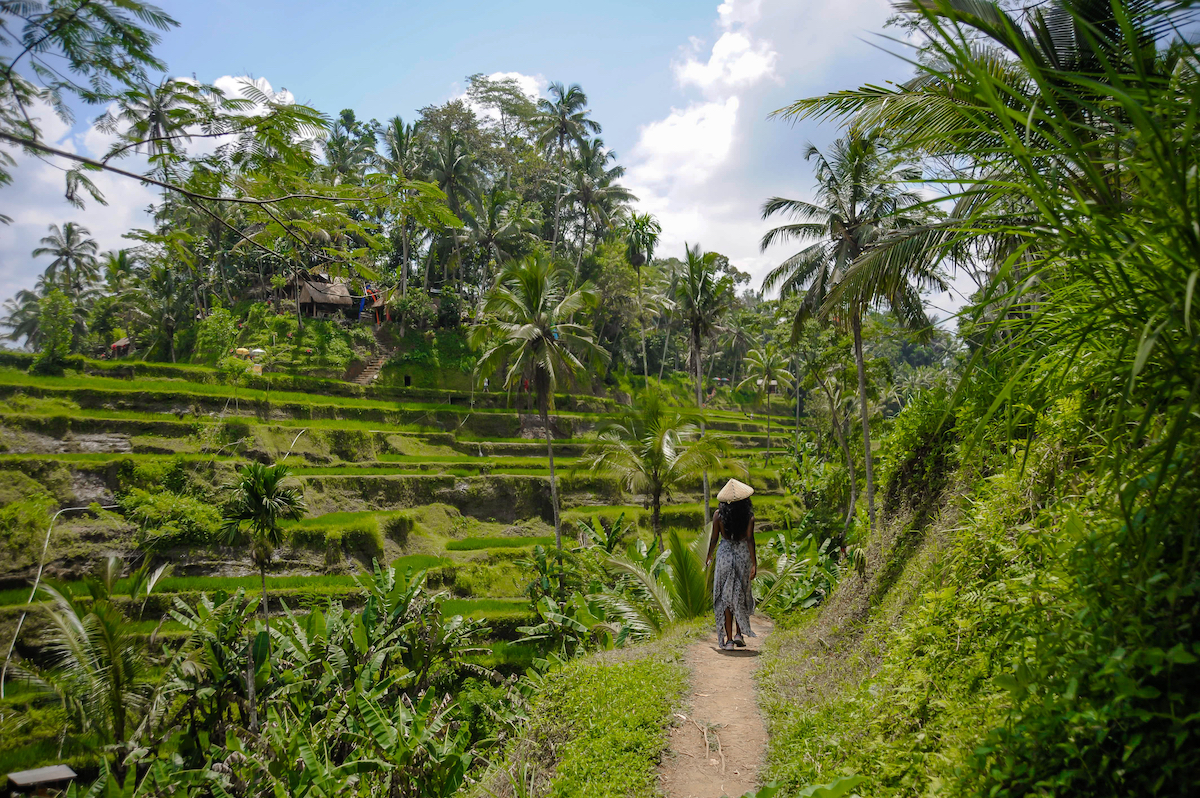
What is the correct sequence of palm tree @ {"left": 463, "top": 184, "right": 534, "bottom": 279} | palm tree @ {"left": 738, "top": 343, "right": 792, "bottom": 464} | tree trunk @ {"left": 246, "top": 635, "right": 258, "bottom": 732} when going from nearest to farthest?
A: tree trunk @ {"left": 246, "top": 635, "right": 258, "bottom": 732} → palm tree @ {"left": 738, "top": 343, "right": 792, "bottom": 464} → palm tree @ {"left": 463, "top": 184, "right": 534, "bottom": 279}

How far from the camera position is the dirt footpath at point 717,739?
412 cm

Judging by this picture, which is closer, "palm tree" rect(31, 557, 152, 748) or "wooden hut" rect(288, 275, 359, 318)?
"palm tree" rect(31, 557, 152, 748)

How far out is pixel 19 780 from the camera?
6762mm

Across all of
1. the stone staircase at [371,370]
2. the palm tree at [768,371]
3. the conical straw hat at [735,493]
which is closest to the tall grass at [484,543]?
the stone staircase at [371,370]

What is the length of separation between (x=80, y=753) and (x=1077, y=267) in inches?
573

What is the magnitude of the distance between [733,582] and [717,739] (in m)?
2.30

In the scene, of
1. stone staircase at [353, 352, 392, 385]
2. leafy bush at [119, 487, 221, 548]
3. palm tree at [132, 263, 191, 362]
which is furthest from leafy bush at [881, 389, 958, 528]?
palm tree at [132, 263, 191, 362]

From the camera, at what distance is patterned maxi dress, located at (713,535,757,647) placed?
6.78 meters

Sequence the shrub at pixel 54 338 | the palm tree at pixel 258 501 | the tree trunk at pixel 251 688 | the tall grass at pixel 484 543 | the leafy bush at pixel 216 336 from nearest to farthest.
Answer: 1. the tree trunk at pixel 251 688
2. the palm tree at pixel 258 501
3. the tall grass at pixel 484 543
4. the shrub at pixel 54 338
5. the leafy bush at pixel 216 336

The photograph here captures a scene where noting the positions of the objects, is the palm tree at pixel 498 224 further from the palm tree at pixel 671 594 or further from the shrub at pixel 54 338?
the palm tree at pixel 671 594

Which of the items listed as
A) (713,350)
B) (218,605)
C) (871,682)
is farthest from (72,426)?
(713,350)

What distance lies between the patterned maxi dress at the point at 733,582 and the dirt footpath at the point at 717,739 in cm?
68

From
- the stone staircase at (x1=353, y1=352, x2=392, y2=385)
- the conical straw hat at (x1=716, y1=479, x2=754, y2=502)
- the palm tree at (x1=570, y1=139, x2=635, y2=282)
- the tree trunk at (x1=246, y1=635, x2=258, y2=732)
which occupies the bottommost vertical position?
the tree trunk at (x1=246, y1=635, x2=258, y2=732)

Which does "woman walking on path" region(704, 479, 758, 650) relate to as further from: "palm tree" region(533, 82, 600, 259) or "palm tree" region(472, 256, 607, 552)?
"palm tree" region(533, 82, 600, 259)
